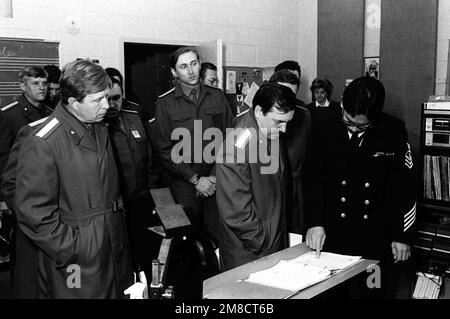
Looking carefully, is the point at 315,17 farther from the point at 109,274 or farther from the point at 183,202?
the point at 109,274

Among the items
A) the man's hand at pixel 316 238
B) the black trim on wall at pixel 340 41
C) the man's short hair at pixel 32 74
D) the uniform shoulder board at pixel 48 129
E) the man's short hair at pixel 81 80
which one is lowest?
the man's hand at pixel 316 238

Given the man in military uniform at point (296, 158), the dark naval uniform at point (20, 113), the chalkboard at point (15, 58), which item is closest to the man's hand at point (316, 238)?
the man in military uniform at point (296, 158)

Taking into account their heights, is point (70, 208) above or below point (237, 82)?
below

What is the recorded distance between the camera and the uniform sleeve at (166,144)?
3174mm

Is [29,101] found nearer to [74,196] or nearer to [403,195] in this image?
[74,196]

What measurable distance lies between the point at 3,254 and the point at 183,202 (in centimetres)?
132

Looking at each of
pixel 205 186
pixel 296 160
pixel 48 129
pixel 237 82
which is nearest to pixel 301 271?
pixel 48 129

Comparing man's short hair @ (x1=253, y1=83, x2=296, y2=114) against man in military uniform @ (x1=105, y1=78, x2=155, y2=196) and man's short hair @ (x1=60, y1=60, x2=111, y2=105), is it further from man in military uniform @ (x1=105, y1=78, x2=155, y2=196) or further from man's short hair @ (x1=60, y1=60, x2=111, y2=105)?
man in military uniform @ (x1=105, y1=78, x2=155, y2=196)

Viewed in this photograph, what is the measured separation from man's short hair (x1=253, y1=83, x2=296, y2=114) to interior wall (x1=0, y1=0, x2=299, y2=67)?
8.60 ft

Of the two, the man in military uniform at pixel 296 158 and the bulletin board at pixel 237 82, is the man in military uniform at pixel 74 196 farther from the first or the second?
the bulletin board at pixel 237 82

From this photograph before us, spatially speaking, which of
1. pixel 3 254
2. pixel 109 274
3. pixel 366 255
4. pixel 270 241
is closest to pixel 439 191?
pixel 366 255

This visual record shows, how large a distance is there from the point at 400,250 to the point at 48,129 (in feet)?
5.15

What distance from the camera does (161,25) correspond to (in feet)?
15.4
